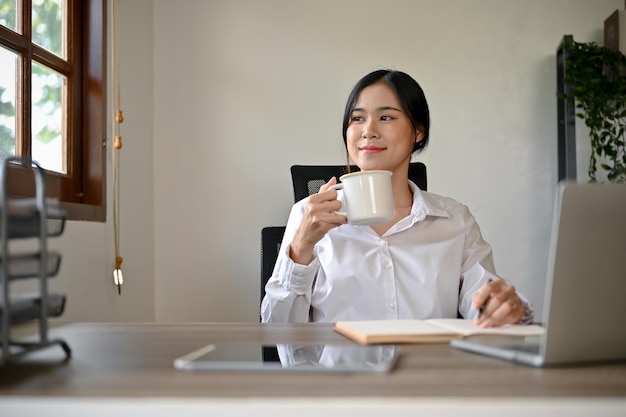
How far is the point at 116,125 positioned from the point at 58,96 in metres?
0.32

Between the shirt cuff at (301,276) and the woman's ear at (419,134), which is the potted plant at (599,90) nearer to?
the woman's ear at (419,134)

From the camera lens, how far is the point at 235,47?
3.32 metres

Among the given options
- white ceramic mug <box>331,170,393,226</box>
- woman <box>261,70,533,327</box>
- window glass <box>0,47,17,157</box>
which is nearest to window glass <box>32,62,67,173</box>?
window glass <box>0,47,17,157</box>

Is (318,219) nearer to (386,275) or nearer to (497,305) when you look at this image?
(386,275)

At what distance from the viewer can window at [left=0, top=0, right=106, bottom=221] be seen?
2.08 m

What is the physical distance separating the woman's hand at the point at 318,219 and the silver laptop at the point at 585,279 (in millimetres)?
715

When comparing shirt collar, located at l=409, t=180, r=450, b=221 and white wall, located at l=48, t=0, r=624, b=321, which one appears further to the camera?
white wall, located at l=48, t=0, r=624, b=321

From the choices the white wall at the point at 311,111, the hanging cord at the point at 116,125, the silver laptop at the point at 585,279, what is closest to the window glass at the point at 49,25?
the hanging cord at the point at 116,125

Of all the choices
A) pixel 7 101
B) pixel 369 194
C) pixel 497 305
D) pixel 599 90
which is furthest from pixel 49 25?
pixel 599 90

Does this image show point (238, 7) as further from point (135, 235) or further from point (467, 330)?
point (467, 330)

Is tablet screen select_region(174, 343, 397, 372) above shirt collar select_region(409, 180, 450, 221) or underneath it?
underneath

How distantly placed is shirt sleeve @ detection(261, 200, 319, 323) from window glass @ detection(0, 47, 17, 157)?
3.07 feet

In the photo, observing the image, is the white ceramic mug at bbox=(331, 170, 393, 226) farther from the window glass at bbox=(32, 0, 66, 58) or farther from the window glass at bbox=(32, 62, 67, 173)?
the window glass at bbox=(32, 0, 66, 58)

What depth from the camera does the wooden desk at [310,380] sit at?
0.62 m
